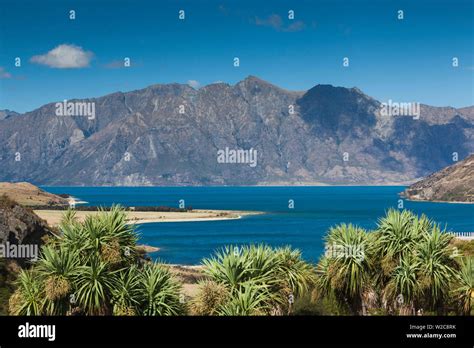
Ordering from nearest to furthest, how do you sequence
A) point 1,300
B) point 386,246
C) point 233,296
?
point 233,296 → point 386,246 → point 1,300

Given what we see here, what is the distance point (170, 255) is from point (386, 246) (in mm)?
78918

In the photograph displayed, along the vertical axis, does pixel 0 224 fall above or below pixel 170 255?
above

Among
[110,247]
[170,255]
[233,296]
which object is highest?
[110,247]
